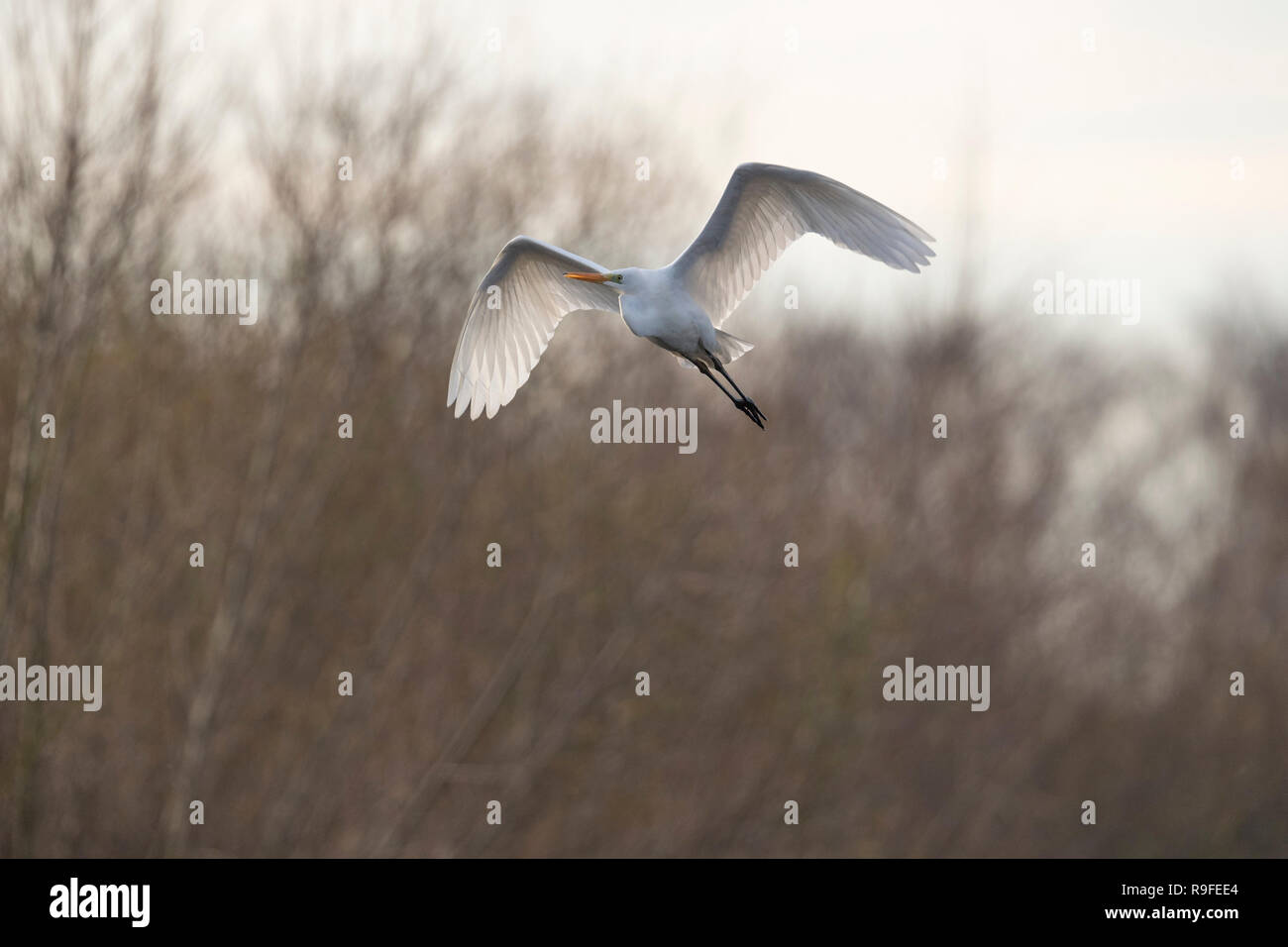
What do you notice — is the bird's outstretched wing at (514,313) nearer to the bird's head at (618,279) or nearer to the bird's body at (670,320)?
the bird's head at (618,279)

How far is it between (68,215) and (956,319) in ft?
73.0

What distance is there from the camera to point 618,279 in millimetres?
7664

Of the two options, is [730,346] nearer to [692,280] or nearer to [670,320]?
[670,320]

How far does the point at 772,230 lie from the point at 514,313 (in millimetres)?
1602

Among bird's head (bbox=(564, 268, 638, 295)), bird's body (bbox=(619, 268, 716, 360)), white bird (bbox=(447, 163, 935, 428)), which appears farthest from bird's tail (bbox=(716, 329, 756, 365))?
bird's head (bbox=(564, 268, 638, 295))

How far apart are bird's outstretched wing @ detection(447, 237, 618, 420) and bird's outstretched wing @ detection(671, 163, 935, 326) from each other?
699mm

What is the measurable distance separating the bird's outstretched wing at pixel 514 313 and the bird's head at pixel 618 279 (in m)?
1.49

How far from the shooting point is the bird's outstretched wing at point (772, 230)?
788 centimetres

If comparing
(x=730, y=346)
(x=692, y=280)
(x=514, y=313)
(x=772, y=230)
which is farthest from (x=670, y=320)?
(x=514, y=313)

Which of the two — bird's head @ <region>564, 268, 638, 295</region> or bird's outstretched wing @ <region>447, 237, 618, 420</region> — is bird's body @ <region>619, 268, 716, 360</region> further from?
bird's outstretched wing @ <region>447, 237, 618, 420</region>

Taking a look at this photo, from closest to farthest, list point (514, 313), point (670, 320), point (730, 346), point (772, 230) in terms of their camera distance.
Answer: point (670, 320) → point (730, 346) → point (772, 230) → point (514, 313)

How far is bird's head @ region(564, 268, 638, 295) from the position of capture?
7531mm

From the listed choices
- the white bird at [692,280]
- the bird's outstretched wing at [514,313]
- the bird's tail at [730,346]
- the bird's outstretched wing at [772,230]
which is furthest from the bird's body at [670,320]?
the bird's outstretched wing at [514,313]

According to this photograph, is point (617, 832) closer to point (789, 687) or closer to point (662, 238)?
point (789, 687)
